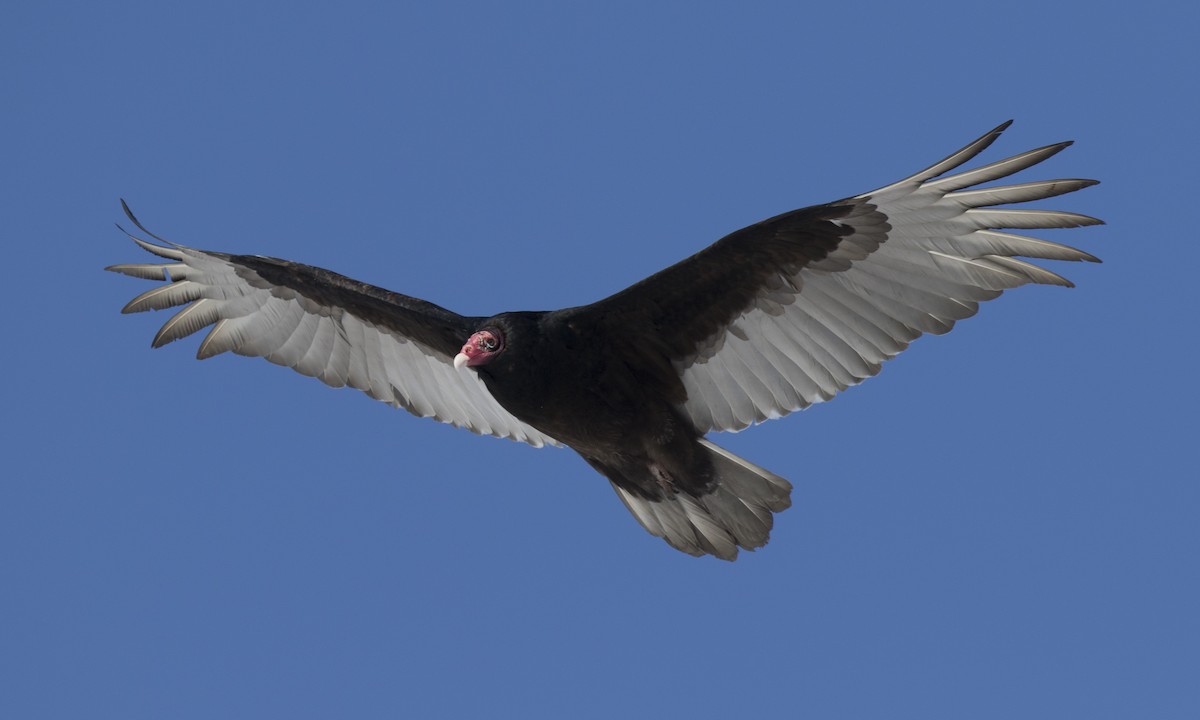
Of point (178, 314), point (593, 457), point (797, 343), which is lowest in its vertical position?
point (593, 457)

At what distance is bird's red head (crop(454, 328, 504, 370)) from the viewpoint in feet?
19.0

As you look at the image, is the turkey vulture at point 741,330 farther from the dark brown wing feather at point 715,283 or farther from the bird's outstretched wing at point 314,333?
the bird's outstretched wing at point 314,333

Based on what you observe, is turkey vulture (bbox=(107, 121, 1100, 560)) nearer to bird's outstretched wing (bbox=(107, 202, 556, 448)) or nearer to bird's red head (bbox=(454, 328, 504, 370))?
bird's red head (bbox=(454, 328, 504, 370))

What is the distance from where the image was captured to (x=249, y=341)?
718 cm

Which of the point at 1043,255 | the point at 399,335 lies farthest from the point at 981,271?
the point at 399,335

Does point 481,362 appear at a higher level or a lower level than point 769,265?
lower

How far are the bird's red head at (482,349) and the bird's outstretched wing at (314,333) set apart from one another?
A: 110 cm

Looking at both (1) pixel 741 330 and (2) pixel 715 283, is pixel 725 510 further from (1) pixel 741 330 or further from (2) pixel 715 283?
(2) pixel 715 283

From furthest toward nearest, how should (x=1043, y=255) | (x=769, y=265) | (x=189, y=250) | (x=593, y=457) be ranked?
(x=189, y=250) < (x=593, y=457) < (x=769, y=265) < (x=1043, y=255)

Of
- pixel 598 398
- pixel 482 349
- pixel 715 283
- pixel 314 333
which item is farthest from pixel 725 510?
pixel 314 333

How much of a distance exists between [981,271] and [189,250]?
3.87 metres

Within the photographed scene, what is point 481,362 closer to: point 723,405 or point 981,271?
point 723,405

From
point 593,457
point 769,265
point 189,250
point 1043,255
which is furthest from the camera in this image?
point 189,250

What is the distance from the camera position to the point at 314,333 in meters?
7.18
